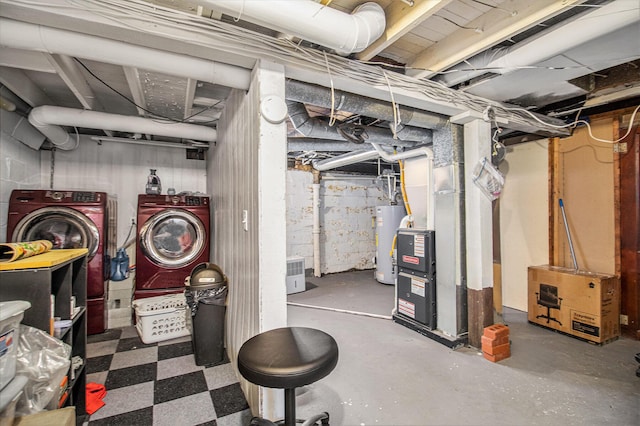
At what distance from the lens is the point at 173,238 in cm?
330

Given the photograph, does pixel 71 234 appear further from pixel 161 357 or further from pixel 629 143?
pixel 629 143

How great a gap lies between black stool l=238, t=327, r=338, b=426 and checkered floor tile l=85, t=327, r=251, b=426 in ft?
2.07

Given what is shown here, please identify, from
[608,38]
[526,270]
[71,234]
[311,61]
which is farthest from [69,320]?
[526,270]

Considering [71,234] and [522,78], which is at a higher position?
[522,78]

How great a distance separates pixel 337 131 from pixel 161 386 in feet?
8.76

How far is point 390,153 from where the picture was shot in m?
3.66

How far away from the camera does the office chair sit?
302 cm

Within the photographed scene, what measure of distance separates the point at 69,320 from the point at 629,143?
16.2 feet

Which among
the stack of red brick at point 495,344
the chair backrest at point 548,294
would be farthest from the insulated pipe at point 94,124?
the chair backrest at point 548,294

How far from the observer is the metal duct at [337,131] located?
254cm

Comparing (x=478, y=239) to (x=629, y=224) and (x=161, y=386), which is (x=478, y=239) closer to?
(x=629, y=224)

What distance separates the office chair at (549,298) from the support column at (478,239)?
97cm

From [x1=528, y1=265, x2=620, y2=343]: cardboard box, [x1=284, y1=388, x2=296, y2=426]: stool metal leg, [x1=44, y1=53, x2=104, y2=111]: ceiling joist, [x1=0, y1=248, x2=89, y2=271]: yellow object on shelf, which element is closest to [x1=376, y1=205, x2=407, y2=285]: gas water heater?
[x1=528, y1=265, x2=620, y2=343]: cardboard box

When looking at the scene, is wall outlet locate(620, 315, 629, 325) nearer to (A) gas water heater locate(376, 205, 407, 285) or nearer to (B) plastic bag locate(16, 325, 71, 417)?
(A) gas water heater locate(376, 205, 407, 285)
